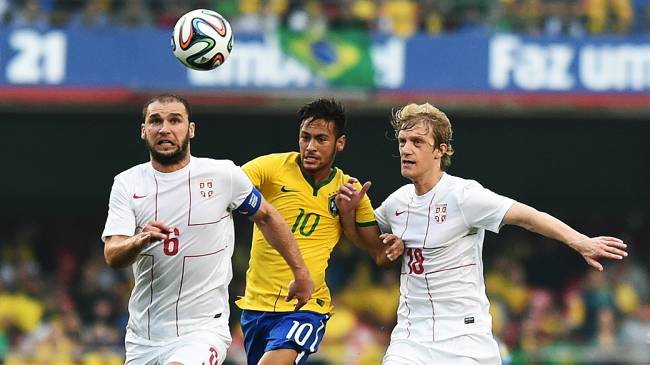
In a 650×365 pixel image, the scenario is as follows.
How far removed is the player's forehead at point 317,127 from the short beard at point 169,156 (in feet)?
3.19

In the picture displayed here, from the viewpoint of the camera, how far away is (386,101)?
17.1 m

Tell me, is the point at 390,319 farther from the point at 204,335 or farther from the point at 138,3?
the point at 204,335

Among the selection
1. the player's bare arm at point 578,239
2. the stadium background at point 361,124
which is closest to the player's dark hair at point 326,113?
the player's bare arm at point 578,239

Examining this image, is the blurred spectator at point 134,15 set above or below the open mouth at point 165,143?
above

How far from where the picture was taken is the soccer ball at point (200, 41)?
28.7ft

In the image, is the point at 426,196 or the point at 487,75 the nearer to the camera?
the point at 426,196

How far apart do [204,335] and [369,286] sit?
1030cm

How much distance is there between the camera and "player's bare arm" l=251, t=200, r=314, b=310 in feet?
25.7

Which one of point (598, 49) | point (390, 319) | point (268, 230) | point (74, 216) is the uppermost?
point (598, 49)

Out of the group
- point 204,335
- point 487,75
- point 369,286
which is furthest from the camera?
point 369,286

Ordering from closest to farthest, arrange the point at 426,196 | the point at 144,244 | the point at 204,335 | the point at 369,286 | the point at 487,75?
Result: the point at 144,244, the point at 204,335, the point at 426,196, the point at 487,75, the point at 369,286

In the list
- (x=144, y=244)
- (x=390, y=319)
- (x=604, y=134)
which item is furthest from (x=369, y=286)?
(x=144, y=244)

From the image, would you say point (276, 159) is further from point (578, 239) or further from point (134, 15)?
point (134, 15)

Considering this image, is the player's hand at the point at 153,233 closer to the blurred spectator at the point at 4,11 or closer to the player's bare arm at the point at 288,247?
the player's bare arm at the point at 288,247
